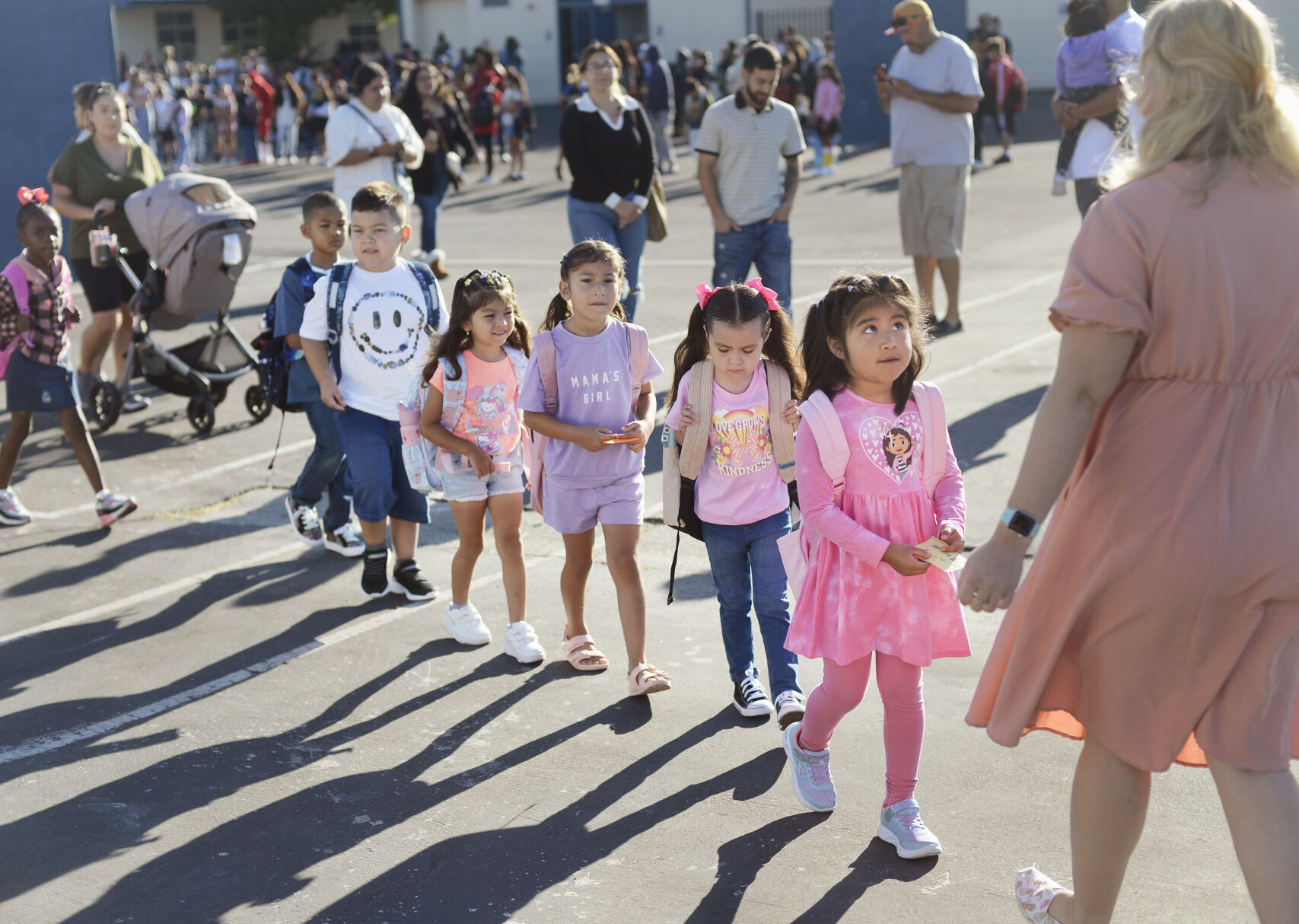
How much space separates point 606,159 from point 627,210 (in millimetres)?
351

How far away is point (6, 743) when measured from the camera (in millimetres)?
4633

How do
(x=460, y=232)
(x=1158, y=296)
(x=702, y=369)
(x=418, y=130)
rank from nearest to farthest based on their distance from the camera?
(x=1158, y=296)
(x=702, y=369)
(x=418, y=130)
(x=460, y=232)

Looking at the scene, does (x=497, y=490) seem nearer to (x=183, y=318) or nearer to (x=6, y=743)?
(x=6, y=743)

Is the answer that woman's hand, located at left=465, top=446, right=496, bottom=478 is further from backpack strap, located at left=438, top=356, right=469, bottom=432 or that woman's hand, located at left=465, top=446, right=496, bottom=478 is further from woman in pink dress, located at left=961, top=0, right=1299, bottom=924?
woman in pink dress, located at left=961, top=0, right=1299, bottom=924

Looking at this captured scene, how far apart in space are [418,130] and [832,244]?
4.73m

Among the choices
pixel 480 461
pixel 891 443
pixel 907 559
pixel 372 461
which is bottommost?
pixel 372 461

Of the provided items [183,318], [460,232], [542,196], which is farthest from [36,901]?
[542,196]

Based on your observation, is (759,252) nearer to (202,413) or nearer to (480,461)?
(202,413)

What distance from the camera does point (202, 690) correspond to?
5.07 m

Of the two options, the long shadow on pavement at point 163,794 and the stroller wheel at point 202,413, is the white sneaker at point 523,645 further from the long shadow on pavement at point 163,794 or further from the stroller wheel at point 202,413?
the stroller wheel at point 202,413

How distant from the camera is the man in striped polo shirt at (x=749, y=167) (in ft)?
29.4

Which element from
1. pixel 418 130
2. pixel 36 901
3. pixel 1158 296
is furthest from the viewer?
pixel 418 130

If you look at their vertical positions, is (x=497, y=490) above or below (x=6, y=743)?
above

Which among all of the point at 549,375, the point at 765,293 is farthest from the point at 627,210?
the point at 765,293
